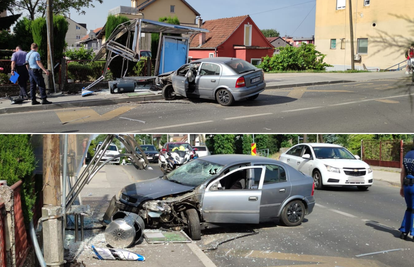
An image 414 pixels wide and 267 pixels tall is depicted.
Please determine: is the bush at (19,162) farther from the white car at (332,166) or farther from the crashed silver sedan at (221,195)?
the white car at (332,166)

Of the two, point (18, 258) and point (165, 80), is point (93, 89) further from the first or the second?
point (18, 258)

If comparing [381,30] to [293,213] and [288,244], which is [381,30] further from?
[293,213]

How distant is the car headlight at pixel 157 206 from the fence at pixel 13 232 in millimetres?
2508

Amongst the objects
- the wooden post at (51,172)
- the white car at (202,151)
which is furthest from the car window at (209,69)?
the white car at (202,151)

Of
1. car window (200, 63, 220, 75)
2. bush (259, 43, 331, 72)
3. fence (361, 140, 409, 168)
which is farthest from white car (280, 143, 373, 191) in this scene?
bush (259, 43, 331, 72)

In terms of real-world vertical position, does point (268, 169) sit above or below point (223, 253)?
above

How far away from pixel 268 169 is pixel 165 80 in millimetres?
7891

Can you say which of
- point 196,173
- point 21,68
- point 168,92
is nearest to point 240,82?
point 168,92

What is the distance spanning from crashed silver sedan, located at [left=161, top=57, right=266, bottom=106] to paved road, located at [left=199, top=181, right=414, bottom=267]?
4.45 meters

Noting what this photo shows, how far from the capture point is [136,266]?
5.82 m

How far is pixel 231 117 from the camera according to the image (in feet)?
38.1

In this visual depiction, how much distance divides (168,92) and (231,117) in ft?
14.1

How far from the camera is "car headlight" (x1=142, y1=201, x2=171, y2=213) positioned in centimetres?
749

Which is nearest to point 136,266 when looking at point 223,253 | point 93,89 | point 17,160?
point 223,253
